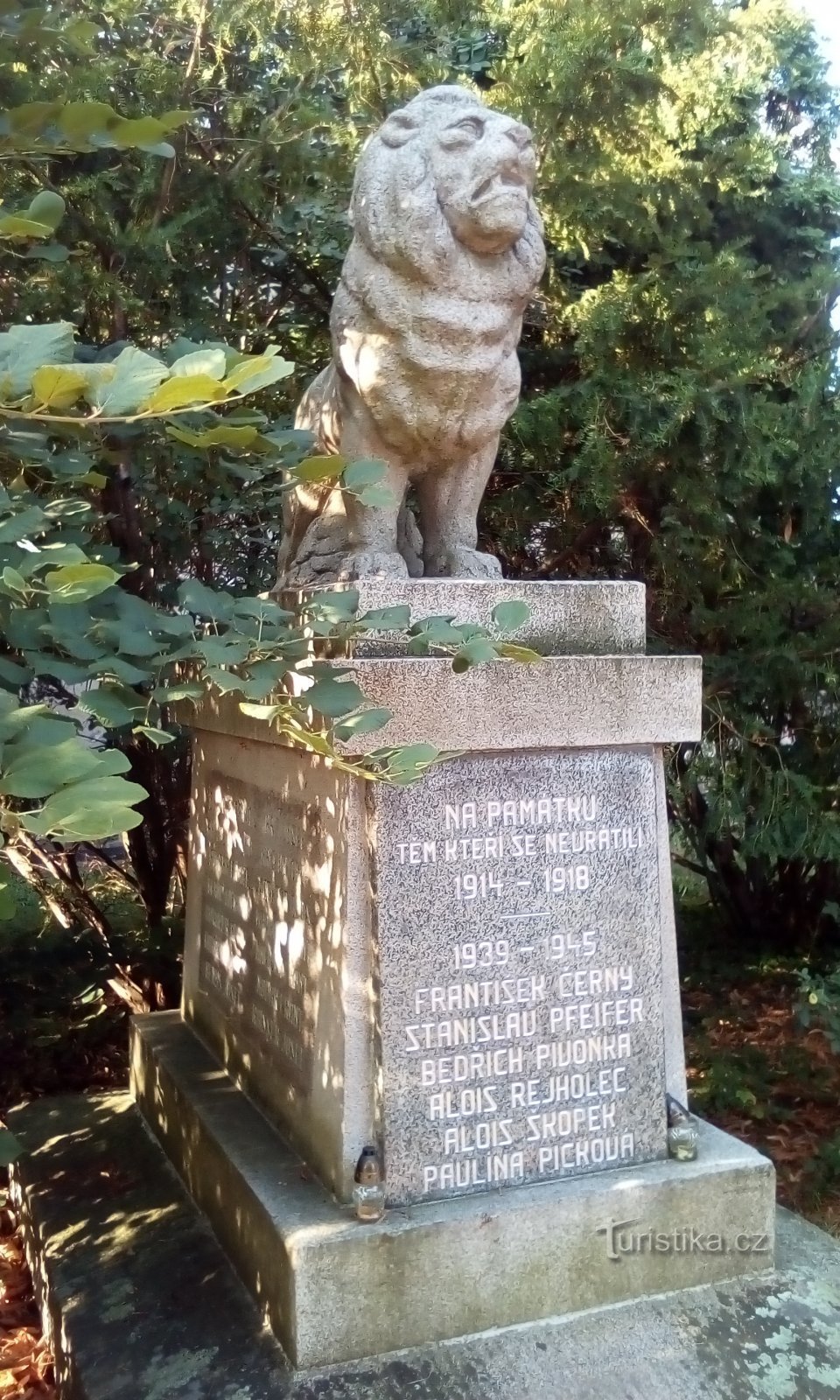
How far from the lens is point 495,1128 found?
2475 mm

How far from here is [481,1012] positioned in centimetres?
247

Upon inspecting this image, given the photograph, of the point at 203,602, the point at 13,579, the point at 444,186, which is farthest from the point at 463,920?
the point at 444,186

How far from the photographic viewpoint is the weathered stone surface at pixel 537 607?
2457 millimetres

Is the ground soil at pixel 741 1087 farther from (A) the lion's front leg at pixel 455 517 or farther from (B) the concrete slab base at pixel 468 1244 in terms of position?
(A) the lion's front leg at pixel 455 517

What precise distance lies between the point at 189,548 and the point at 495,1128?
121 inches

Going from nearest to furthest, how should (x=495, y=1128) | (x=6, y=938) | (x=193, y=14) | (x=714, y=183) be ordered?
(x=495, y=1128)
(x=193, y=14)
(x=714, y=183)
(x=6, y=938)

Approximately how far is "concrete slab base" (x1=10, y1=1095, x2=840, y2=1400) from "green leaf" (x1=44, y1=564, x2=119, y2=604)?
5.48ft

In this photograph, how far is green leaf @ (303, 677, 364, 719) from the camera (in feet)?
5.48

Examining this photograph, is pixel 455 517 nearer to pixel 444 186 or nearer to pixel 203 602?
pixel 444 186

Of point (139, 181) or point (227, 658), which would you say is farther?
point (139, 181)

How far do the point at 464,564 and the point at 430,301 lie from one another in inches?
25.0

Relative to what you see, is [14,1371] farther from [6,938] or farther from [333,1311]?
[6,938]

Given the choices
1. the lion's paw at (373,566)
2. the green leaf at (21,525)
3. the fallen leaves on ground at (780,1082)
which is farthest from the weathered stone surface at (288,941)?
the fallen leaves on ground at (780,1082)

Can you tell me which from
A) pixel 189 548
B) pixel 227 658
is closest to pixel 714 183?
pixel 189 548
